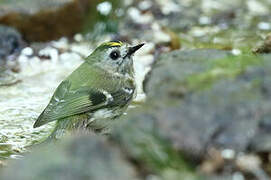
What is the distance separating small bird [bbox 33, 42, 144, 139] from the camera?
4.88m

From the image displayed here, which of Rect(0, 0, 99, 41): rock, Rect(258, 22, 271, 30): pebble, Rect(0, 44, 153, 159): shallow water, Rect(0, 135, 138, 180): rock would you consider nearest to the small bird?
Rect(0, 44, 153, 159): shallow water

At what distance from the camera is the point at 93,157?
2.86 m

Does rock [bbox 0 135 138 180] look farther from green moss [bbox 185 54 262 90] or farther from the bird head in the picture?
the bird head

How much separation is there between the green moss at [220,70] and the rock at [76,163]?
684 mm

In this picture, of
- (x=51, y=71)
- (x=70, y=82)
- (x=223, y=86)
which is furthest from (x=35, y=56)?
(x=223, y=86)

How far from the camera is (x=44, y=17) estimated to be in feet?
25.2

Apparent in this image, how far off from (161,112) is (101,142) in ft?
1.34


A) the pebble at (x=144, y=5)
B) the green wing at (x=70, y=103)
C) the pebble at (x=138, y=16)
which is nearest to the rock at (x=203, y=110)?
the green wing at (x=70, y=103)

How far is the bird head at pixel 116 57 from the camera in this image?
5.48m

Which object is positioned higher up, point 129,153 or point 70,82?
point 129,153

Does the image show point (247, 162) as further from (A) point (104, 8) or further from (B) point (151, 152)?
(A) point (104, 8)

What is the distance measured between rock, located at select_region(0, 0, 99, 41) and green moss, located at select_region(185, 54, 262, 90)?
4177 mm

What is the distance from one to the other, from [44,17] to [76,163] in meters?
5.07

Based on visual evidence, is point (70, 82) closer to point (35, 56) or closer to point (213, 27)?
point (35, 56)
